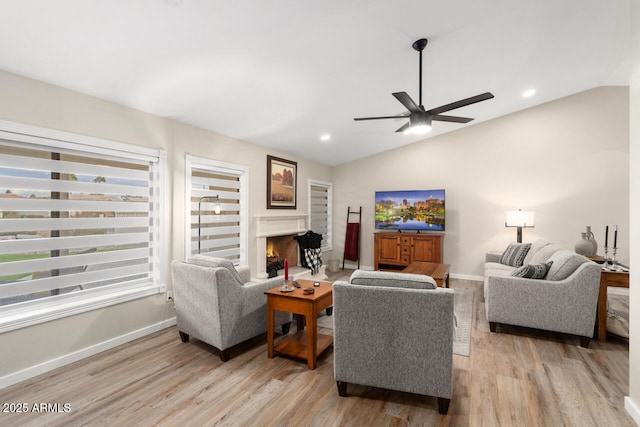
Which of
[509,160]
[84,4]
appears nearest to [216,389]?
[84,4]

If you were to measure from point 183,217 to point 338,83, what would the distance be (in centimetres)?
245

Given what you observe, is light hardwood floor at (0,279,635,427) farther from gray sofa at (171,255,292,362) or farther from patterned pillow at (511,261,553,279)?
patterned pillow at (511,261,553,279)

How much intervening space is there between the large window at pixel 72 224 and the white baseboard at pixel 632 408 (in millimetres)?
4134

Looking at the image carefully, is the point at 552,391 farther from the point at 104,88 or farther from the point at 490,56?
the point at 104,88

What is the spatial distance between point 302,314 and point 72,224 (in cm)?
227

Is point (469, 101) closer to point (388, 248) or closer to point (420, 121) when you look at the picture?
point (420, 121)

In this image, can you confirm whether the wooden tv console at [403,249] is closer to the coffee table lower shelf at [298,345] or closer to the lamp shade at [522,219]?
the lamp shade at [522,219]

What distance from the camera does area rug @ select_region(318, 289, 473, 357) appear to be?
3.02m

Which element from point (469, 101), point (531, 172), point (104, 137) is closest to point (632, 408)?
point (469, 101)

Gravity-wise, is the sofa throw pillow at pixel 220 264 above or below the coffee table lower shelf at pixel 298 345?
above

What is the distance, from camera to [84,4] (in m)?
1.83

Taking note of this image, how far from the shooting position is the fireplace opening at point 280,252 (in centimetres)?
509

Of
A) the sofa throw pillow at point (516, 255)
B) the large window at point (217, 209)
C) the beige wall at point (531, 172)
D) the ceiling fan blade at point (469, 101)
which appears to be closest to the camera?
the ceiling fan blade at point (469, 101)

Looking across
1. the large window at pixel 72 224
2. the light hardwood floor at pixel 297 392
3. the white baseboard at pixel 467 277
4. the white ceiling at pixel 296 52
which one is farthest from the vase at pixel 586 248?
the large window at pixel 72 224
